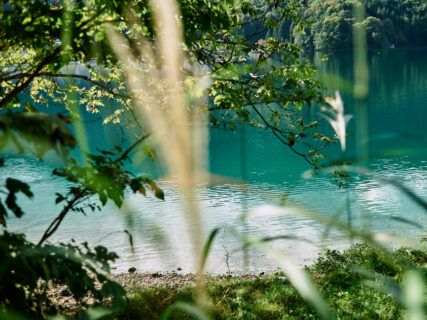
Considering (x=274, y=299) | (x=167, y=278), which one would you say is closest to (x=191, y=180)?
(x=274, y=299)

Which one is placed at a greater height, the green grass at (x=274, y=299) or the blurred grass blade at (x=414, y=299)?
the blurred grass blade at (x=414, y=299)

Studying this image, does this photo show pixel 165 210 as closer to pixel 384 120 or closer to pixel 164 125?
pixel 164 125

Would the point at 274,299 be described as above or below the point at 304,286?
below

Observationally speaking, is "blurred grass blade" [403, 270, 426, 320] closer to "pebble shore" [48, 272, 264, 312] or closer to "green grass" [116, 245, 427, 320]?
"green grass" [116, 245, 427, 320]

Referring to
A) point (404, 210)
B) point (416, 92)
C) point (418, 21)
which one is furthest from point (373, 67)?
point (404, 210)

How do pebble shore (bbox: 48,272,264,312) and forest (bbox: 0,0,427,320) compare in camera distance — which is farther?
pebble shore (bbox: 48,272,264,312)

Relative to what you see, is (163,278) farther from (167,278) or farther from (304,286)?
(304,286)

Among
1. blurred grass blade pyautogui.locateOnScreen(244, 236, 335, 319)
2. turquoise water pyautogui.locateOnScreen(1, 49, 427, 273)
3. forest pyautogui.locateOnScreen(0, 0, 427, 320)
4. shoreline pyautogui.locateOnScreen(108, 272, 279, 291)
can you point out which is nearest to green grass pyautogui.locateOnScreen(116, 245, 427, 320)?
forest pyautogui.locateOnScreen(0, 0, 427, 320)

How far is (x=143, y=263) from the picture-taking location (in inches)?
329

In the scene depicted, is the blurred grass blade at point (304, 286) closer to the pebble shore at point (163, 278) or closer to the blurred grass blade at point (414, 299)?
the blurred grass blade at point (414, 299)

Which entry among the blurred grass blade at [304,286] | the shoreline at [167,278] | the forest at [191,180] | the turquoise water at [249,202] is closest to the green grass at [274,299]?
the forest at [191,180]

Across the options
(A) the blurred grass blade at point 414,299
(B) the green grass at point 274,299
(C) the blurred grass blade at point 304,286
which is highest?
(C) the blurred grass blade at point 304,286

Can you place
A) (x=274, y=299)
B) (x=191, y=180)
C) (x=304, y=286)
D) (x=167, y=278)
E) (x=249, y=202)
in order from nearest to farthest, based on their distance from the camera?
(x=304, y=286) < (x=191, y=180) < (x=274, y=299) < (x=167, y=278) < (x=249, y=202)

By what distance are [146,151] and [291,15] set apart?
376 cm
